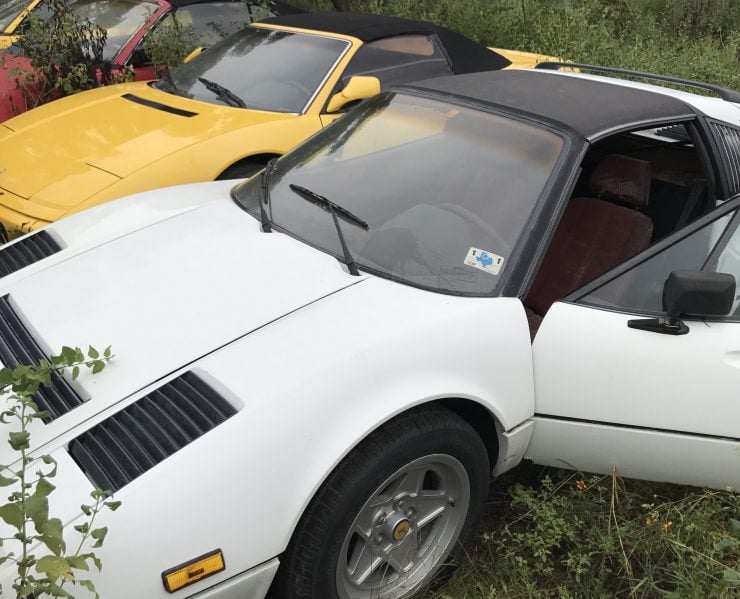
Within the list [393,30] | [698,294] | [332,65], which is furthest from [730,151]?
[393,30]

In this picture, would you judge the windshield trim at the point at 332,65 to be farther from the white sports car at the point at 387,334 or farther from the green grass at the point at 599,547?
the green grass at the point at 599,547

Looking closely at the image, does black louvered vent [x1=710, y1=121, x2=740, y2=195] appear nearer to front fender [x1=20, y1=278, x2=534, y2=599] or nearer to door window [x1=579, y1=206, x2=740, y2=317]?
door window [x1=579, y1=206, x2=740, y2=317]

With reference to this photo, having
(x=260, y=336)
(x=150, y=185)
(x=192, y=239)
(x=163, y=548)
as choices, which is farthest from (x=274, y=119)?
(x=163, y=548)

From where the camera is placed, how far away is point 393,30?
4.90 metres

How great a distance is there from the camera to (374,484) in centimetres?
185

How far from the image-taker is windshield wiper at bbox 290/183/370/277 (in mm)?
2236

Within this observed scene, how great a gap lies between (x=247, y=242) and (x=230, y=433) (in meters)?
0.91

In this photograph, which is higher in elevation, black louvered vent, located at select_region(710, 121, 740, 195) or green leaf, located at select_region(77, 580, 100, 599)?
black louvered vent, located at select_region(710, 121, 740, 195)

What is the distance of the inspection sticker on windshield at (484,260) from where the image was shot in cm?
222

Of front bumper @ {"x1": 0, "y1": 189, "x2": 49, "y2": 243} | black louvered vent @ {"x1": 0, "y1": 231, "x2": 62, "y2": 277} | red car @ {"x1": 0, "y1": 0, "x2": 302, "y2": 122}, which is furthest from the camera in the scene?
red car @ {"x1": 0, "y1": 0, "x2": 302, "y2": 122}

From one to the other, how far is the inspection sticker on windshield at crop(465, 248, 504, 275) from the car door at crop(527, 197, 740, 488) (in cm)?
22

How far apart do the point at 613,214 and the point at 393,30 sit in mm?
2728

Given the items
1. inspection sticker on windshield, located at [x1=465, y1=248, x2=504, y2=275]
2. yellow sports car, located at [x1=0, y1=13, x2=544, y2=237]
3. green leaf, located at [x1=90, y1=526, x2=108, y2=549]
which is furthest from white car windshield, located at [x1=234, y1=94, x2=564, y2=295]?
yellow sports car, located at [x1=0, y1=13, x2=544, y2=237]

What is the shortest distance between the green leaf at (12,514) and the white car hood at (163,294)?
0.36 metres
